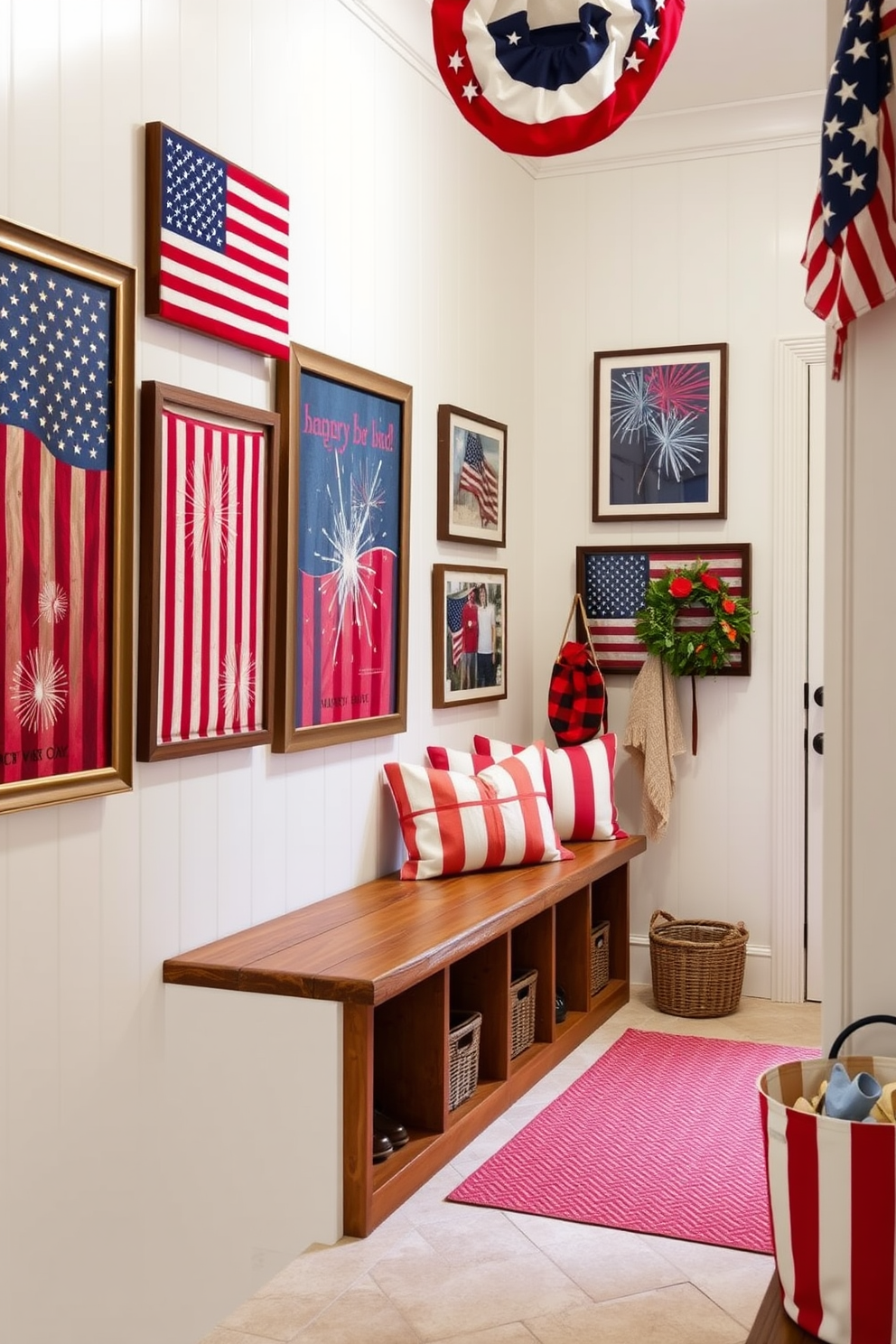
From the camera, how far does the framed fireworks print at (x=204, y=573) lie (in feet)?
8.55

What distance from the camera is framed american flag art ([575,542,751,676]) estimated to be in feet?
15.0

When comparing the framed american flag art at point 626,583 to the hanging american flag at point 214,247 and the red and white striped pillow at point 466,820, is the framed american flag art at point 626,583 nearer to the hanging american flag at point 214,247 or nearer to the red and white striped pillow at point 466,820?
the red and white striped pillow at point 466,820

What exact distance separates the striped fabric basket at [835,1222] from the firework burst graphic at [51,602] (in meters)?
1.45

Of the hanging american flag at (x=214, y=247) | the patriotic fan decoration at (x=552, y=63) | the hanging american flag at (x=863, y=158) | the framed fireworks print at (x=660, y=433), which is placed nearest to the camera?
the hanging american flag at (x=863, y=158)

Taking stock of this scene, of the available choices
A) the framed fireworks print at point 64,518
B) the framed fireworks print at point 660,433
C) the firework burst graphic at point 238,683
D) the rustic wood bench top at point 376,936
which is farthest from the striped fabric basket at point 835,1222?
the framed fireworks print at point 660,433

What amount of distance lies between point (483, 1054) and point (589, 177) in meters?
3.11

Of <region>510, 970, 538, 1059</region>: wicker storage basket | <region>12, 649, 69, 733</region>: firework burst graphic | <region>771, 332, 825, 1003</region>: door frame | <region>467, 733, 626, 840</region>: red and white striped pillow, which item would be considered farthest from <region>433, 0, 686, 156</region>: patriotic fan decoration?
<region>771, 332, 825, 1003</region>: door frame

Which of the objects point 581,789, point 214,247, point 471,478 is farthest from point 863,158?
point 581,789

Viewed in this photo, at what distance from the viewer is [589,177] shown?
477cm

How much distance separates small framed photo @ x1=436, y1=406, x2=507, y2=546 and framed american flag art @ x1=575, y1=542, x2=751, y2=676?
0.41m

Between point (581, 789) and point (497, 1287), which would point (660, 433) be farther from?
point (497, 1287)

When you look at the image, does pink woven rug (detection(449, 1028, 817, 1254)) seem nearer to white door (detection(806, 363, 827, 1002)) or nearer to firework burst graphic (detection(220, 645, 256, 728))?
white door (detection(806, 363, 827, 1002))

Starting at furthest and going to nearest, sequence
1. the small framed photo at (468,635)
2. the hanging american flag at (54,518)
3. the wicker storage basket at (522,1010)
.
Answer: the small framed photo at (468,635) < the wicker storage basket at (522,1010) < the hanging american flag at (54,518)

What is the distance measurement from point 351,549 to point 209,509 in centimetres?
69
